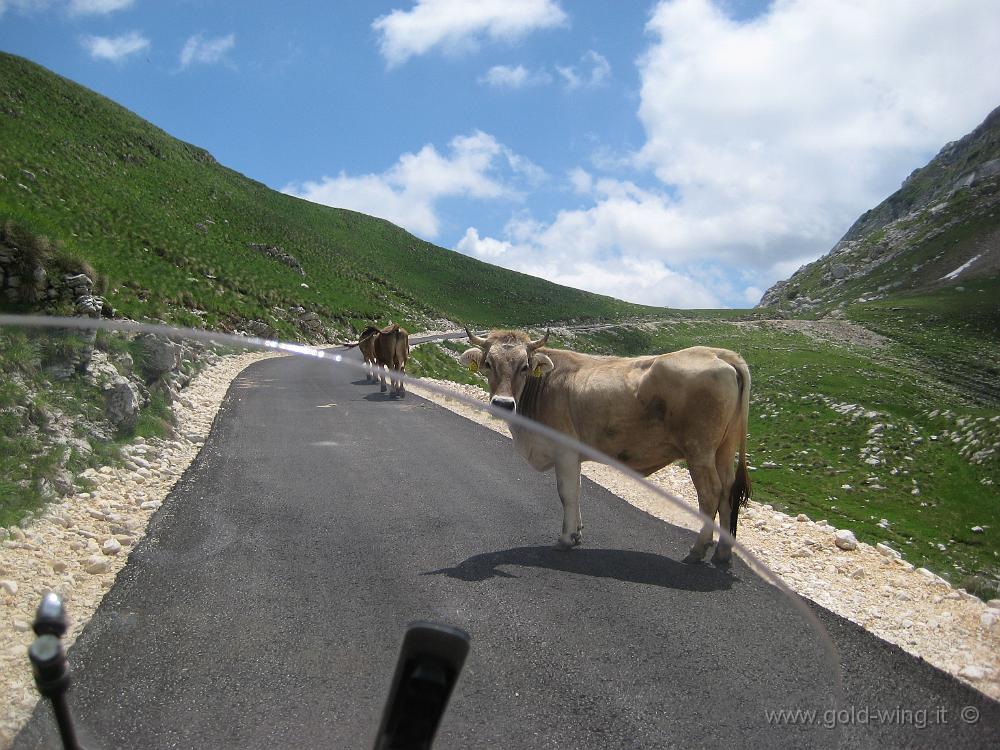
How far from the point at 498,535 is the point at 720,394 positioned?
3100 mm

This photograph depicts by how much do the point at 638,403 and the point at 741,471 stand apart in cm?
117

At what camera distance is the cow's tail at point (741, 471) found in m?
4.82

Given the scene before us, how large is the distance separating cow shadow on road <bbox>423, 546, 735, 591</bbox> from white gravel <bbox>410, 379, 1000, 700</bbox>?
25cm

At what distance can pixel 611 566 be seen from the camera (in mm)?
2500

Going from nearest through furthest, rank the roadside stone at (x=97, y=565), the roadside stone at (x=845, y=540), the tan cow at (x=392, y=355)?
the roadside stone at (x=97, y=565) < the tan cow at (x=392, y=355) < the roadside stone at (x=845, y=540)

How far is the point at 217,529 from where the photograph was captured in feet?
7.23

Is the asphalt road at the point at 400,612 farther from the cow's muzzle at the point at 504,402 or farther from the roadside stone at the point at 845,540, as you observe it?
the roadside stone at the point at 845,540

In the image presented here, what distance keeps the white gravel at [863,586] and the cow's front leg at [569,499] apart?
5 cm

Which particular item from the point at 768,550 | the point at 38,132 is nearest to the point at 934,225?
the point at 38,132

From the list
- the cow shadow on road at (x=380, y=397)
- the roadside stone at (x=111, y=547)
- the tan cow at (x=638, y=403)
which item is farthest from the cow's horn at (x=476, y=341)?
the roadside stone at (x=111, y=547)

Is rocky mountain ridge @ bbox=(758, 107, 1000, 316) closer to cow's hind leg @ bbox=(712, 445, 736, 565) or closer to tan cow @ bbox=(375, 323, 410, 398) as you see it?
cow's hind leg @ bbox=(712, 445, 736, 565)

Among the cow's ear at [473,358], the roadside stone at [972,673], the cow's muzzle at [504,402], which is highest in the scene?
the cow's ear at [473,358]

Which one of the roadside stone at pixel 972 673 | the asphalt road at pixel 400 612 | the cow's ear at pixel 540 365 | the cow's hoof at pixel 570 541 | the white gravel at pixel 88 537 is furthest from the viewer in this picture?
the cow's ear at pixel 540 365

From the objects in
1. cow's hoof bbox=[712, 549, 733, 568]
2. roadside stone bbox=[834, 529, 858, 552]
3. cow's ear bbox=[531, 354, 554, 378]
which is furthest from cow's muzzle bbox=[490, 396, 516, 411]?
roadside stone bbox=[834, 529, 858, 552]
